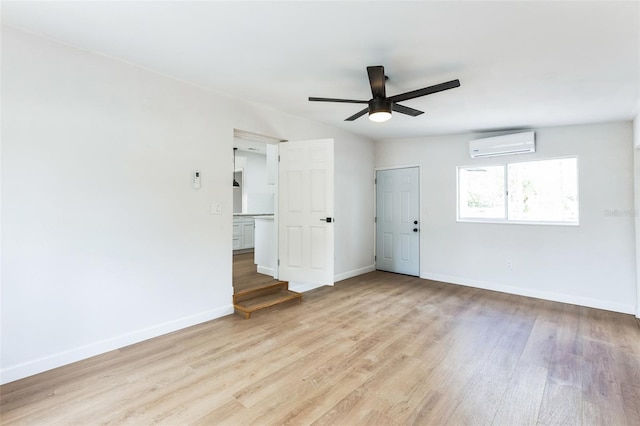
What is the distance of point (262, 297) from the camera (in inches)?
156

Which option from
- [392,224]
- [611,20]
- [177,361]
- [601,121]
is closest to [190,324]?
[177,361]

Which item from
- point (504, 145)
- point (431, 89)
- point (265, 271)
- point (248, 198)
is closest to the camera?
point (431, 89)

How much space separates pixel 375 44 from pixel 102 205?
2.68m

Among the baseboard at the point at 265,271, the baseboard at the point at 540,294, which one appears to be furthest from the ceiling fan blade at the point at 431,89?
the baseboard at the point at 540,294

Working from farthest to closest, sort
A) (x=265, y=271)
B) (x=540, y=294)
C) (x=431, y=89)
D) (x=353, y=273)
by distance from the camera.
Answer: (x=353, y=273) < (x=265, y=271) < (x=540, y=294) < (x=431, y=89)

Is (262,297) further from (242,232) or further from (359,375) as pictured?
(242,232)

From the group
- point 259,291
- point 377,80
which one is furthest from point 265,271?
point 377,80

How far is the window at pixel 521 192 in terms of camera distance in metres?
4.23

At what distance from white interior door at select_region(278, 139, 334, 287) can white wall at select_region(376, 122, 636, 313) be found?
7.35 ft

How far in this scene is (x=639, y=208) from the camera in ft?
11.7

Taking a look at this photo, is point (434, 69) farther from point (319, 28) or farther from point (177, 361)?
point (177, 361)

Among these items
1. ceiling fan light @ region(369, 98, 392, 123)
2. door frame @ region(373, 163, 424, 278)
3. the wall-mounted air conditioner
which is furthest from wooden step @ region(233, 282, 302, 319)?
the wall-mounted air conditioner

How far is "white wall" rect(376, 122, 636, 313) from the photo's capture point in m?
3.82

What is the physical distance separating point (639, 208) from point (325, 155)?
3901 mm
